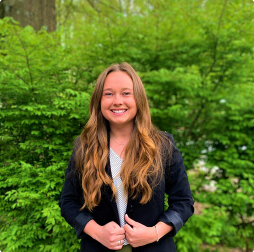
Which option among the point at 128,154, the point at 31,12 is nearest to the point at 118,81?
the point at 128,154

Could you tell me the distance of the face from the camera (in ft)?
4.77

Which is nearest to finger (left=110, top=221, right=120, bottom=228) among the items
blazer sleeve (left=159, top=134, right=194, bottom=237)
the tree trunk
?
blazer sleeve (left=159, top=134, right=194, bottom=237)

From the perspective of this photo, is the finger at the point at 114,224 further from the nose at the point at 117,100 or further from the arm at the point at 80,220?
the nose at the point at 117,100

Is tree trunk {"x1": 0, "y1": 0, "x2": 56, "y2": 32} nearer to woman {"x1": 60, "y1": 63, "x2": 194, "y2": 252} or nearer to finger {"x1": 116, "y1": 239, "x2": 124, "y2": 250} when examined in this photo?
woman {"x1": 60, "y1": 63, "x2": 194, "y2": 252}

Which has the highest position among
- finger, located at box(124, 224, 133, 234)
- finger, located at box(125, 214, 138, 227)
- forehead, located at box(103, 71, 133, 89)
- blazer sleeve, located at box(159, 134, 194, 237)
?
forehead, located at box(103, 71, 133, 89)

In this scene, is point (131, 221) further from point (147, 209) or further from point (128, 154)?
point (128, 154)

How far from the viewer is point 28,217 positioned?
245 cm

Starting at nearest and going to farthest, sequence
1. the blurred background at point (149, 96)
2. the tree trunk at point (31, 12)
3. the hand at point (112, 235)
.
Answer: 1. the hand at point (112, 235)
2. the blurred background at point (149, 96)
3. the tree trunk at point (31, 12)

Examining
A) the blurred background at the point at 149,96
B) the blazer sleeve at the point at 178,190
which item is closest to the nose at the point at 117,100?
the blazer sleeve at the point at 178,190

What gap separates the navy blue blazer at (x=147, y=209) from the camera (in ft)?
4.66


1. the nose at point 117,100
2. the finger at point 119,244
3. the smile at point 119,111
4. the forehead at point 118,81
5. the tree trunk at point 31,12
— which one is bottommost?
the finger at point 119,244

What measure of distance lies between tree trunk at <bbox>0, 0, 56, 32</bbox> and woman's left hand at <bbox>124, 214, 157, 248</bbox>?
13.3 feet

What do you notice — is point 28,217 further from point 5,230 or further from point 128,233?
point 128,233

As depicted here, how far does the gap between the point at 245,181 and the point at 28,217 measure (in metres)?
2.74
